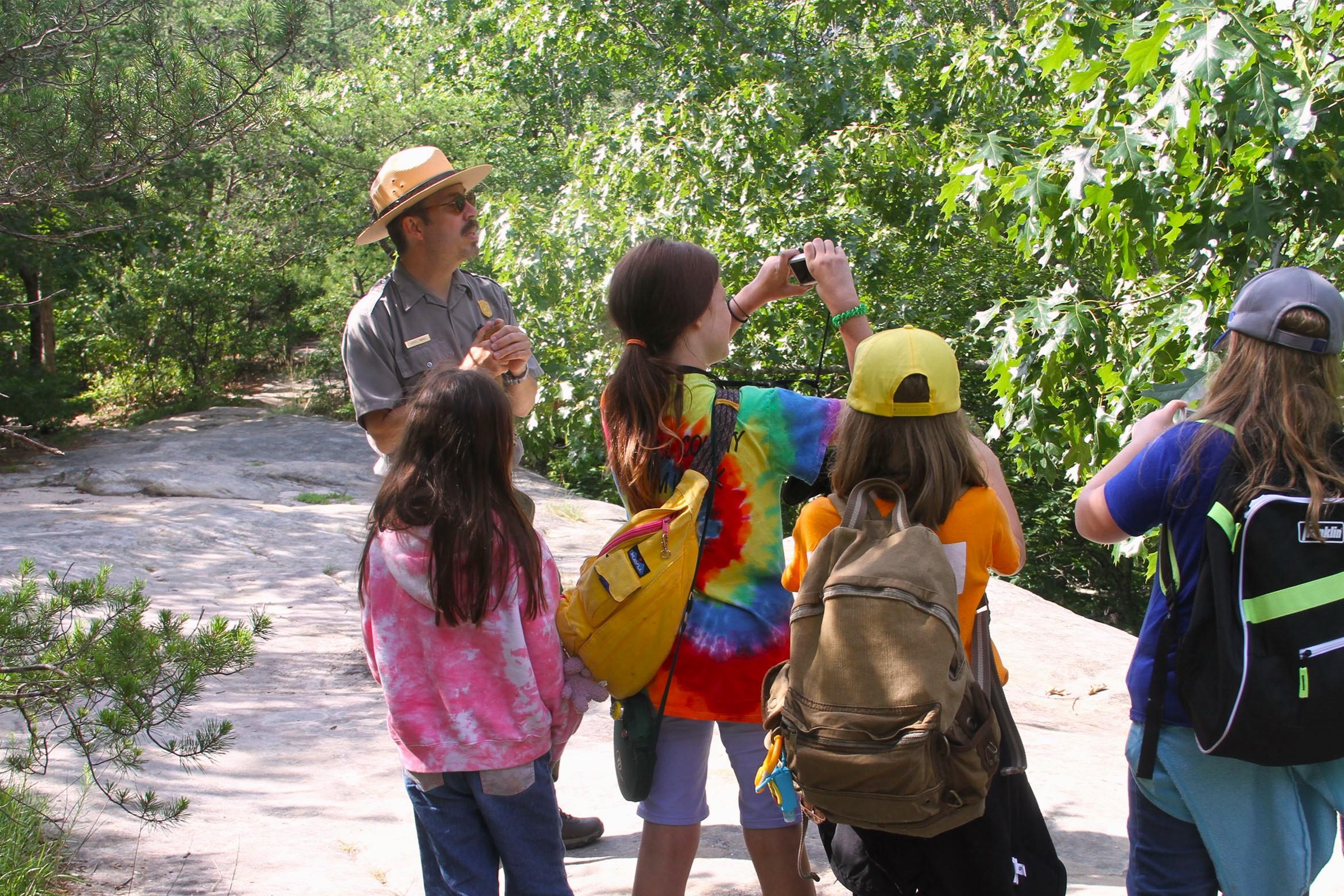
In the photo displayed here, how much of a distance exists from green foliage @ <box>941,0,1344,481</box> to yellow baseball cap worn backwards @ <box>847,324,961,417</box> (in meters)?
1.87

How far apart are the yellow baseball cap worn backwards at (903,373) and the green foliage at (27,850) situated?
229cm

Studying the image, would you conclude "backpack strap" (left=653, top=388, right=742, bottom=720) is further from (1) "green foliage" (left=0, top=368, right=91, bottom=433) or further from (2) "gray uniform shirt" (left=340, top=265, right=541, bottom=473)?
(1) "green foliage" (left=0, top=368, right=91, bottom=433)

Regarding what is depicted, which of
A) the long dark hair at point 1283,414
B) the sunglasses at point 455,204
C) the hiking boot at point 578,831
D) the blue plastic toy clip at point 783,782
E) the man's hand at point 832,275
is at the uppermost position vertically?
the sunglasses at point 455,204

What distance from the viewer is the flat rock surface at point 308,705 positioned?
10.1 ft

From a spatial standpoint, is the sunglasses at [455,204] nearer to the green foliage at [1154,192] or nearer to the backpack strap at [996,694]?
the backpack strap at [996,694]

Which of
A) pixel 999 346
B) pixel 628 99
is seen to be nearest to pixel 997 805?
pixel 999 346

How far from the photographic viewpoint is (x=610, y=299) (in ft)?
7.88

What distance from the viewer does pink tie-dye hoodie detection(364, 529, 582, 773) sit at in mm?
2137

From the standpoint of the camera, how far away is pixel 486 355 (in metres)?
2.53

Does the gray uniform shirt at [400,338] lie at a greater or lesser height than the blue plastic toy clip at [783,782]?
greater

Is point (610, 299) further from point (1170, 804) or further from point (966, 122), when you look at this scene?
point (966, 122)

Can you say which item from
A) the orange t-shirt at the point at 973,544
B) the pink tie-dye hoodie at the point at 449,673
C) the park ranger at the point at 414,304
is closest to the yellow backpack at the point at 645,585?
the pink tie-dye hoodie at the point at 449,673

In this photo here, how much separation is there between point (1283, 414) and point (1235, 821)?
26.6 inches

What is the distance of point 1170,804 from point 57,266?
39.1 ft
